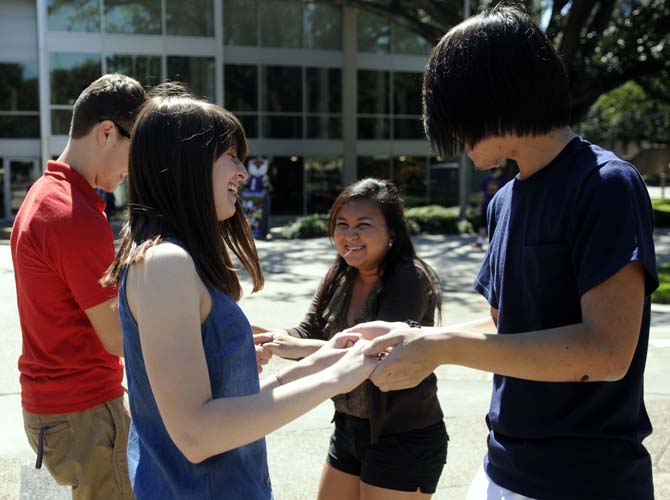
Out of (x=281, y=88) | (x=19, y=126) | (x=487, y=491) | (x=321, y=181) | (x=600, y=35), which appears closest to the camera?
(x=487, y=491)

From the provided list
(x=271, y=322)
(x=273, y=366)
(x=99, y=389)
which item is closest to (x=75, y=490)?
(x=99, y=389)

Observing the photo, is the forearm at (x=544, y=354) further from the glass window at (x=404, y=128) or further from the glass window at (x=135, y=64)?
the glass window at (x=404, y=128)

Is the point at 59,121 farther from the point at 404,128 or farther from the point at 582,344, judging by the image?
the point at 582,344

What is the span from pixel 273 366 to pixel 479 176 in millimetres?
27628


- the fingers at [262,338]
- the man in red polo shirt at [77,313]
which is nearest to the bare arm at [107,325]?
the man in red polo shirt at [77,313]

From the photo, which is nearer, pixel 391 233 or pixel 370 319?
pixel 370 319

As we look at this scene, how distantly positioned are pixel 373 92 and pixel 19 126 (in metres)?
13.2

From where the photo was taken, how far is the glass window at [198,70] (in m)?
27.8

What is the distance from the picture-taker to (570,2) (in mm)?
20391

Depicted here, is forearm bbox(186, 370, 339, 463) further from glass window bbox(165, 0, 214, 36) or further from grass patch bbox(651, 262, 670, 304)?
glass window bbox(165, 0, 214, 36)

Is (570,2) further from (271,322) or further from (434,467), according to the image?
(434,467)

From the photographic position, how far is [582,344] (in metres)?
1.80

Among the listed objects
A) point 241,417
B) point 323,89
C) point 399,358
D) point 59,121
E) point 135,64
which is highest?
point 135,64


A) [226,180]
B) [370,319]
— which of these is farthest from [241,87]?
[226,180]
